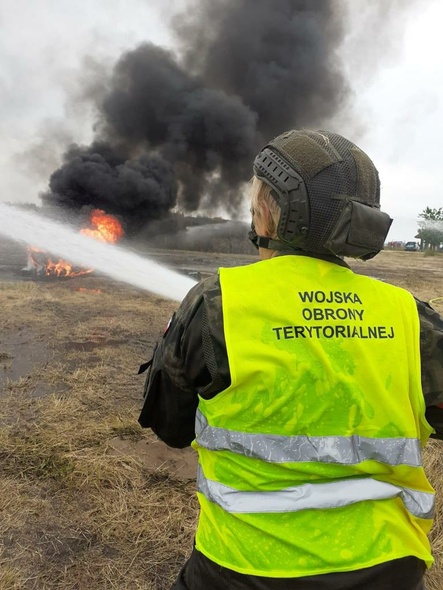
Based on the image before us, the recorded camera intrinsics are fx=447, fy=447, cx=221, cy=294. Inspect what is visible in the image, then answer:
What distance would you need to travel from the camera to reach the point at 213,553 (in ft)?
4.22

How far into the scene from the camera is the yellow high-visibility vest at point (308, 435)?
3.96ft

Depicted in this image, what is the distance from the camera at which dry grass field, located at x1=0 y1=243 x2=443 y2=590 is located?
2707mm

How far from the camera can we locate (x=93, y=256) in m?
12.4

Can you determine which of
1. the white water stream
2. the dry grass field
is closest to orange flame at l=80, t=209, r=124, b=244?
the white water stream

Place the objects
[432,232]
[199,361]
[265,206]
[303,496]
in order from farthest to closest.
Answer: [432,232] < [265,206] < [199,361] < [303,496]

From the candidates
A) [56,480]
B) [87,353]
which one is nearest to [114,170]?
[87,353]

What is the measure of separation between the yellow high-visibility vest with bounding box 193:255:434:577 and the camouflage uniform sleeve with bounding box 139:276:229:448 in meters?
0.07

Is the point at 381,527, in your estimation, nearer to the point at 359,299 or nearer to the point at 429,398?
the point at 429,398

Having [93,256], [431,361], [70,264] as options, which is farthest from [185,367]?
[70,264]

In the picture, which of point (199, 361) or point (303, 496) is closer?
point (303, 496)

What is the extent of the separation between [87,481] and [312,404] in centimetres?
284

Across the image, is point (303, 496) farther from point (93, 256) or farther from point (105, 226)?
point (105, 226)

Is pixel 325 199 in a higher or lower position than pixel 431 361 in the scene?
higher

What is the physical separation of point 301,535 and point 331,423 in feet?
1.01
